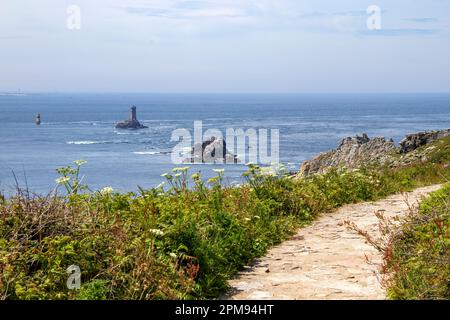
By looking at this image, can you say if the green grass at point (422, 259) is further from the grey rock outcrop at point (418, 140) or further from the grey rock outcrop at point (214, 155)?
the grey rock outcrop at point (214, 155)

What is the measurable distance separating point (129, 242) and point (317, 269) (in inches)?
105

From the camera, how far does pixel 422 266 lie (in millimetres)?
7082

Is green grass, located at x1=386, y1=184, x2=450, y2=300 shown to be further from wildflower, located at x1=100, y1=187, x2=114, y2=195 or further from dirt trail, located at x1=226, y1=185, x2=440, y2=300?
wildflower, located at x1=100, y1=187, x2=114, y2=195

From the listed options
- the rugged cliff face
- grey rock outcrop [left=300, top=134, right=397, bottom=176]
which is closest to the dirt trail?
the rugged cliff face

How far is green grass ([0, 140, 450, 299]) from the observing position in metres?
6.52

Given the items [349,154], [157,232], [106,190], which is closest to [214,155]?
[349,154]

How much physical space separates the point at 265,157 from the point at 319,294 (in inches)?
2788

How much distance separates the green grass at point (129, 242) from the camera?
6520 millimetres

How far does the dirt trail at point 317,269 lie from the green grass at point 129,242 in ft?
0.90

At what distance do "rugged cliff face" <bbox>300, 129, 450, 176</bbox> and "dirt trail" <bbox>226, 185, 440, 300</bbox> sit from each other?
1911 centimetres

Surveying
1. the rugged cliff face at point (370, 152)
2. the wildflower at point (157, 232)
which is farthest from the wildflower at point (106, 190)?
the rugged cliff face at point (370, 152)
